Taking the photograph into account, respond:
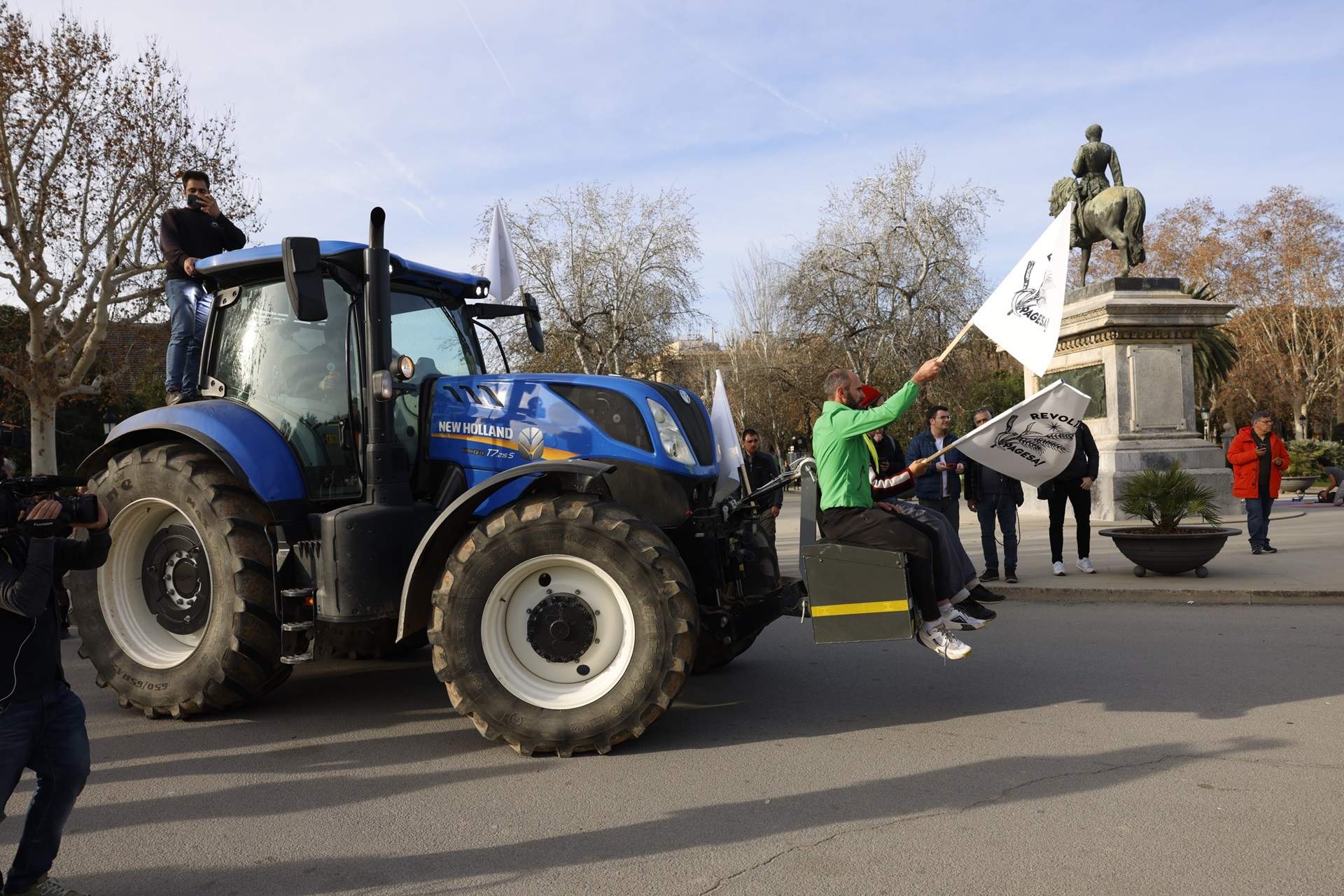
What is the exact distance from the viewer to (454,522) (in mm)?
5191

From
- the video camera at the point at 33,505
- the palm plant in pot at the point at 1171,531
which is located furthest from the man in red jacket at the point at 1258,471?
the video camera at the point at 33,505

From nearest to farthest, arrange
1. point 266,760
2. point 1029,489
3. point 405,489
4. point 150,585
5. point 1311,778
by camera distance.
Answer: point 1311,778
point 266,760
point 405,489
point 150,585
point 1029,489

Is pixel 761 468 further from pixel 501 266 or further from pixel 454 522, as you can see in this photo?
pixel 454 522

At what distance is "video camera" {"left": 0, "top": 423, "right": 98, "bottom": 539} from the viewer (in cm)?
321

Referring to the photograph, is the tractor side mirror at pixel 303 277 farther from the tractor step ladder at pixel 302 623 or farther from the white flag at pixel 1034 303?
the white flag at pixel 1034 303

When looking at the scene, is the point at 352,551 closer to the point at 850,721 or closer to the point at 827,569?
the point at 827,569

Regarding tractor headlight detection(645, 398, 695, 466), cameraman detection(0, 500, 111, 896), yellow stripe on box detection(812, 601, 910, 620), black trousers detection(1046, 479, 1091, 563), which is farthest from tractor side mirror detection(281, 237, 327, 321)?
black trousers detection(1046, 479, 1091, 563)

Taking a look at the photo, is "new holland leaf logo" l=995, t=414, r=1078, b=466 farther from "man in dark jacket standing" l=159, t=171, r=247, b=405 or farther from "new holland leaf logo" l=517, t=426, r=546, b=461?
"man in dark jacket standing" l=159, t=171, r=247, b=405

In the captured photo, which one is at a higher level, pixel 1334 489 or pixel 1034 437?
pixel 1034 437

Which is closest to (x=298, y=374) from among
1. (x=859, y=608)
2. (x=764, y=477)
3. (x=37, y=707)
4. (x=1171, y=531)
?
(x=37, y=707)

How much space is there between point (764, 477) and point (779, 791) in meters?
5.83

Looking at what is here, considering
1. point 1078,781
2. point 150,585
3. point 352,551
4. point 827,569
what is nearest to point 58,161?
point 150,585

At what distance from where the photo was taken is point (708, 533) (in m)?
5.58

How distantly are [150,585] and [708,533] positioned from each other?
341 centimetres
